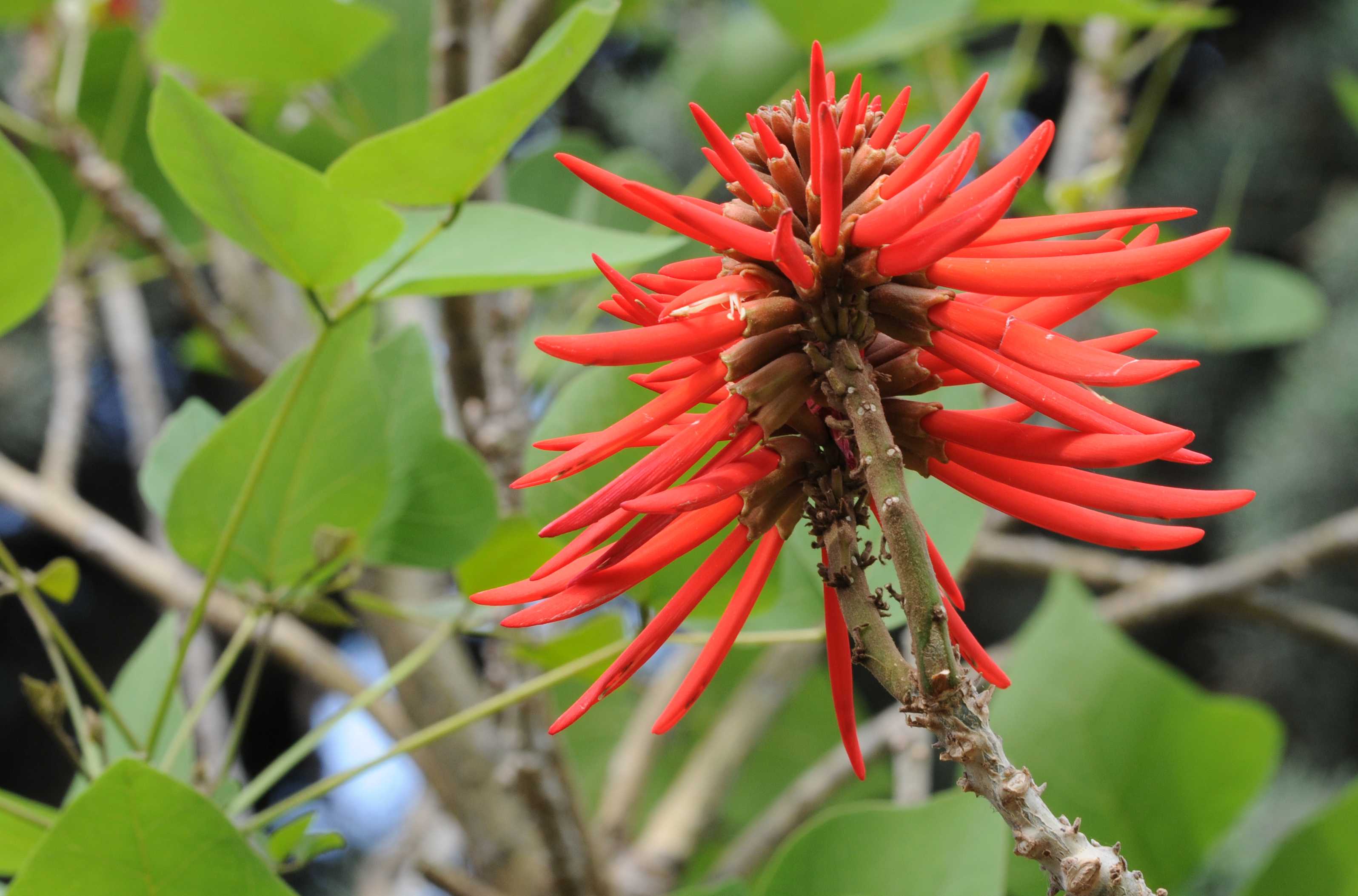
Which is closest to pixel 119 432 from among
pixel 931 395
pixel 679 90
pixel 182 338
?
pixel 182 338

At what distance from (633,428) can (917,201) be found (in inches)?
2.1

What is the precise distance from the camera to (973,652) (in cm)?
18

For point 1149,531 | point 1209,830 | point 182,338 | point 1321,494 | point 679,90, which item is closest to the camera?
point 1149,531

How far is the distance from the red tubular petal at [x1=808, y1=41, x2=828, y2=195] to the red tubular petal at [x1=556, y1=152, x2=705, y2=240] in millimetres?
20

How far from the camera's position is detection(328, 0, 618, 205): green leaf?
9.1 inches

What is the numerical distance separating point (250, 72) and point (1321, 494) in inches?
40.2

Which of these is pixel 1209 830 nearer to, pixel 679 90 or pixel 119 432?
pixel 679 90

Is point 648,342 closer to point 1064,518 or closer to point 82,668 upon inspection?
point 1064,518

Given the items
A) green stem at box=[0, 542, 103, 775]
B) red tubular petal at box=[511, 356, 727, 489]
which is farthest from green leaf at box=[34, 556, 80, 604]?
red tubular petal at box=[511, 356, 727, 489]

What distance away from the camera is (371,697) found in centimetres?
34

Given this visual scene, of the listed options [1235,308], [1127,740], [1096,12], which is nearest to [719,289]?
[1127,740]

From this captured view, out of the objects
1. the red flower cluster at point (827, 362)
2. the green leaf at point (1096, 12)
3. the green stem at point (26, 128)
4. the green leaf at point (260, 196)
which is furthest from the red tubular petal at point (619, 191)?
the green stem at point (26, 128)

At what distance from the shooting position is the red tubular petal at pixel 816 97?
0.15 metres

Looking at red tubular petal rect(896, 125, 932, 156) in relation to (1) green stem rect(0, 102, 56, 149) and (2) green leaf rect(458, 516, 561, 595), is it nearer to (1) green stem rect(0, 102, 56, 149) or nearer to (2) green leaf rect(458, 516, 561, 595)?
(2) green leaf rect(458, 516, 561, 595)
